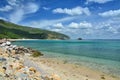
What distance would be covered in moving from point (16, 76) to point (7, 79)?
2.90 feet

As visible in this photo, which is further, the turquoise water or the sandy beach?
the turquoise water

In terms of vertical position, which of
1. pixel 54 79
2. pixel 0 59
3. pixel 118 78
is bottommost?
pixel 118 78

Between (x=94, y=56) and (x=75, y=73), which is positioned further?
(x=94, y=56)

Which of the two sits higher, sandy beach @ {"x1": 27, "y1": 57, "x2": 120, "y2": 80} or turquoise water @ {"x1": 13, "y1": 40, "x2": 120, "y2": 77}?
sandy beach @ {"x1": 27, "y1": 57, "x2": 120, "y2": 80}

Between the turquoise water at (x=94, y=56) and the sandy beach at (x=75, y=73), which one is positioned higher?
the sandy beach at (x=75, y=73)

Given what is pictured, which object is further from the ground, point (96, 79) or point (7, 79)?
point (7, 79)

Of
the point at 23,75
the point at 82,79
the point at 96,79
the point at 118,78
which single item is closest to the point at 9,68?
the point at 23,75

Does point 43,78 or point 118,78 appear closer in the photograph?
point 43,78

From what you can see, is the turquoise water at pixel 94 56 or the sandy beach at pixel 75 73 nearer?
the sandy beach at pixel 75 73

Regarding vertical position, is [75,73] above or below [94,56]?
above

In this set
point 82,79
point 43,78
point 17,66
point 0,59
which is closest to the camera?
point 43,78

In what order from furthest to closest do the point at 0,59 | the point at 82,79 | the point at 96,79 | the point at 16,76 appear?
the point at 96,79, the point at 82,79, the point at 0,59, the point at 16,76

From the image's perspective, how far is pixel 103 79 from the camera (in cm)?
2098

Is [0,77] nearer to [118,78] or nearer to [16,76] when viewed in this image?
[16,76]
